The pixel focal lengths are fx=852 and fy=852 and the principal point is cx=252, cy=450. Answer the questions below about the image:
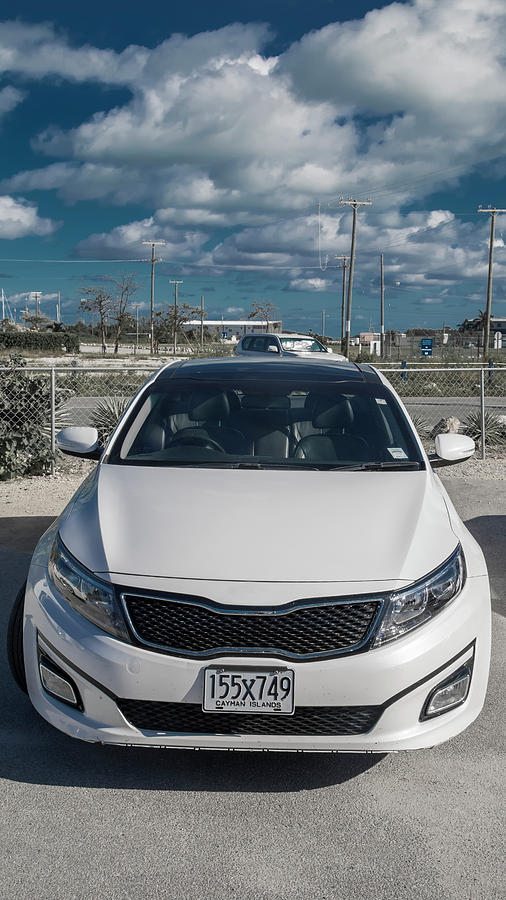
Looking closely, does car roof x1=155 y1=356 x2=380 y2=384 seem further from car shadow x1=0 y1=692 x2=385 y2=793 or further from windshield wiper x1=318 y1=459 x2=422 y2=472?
car shadow x1=0 y1=692 x2=385 y2=793

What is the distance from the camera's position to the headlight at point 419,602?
2938 mm

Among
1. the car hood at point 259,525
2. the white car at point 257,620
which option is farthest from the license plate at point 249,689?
the car hood at point 259,525

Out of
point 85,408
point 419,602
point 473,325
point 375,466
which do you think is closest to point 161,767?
point 419,602

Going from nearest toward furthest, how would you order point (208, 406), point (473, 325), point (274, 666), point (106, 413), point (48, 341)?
point (274, 666)
point (208, 406)
point (106, 413)
point (48, 341)
point (473, 325)

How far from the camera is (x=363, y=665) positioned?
2.87 metres

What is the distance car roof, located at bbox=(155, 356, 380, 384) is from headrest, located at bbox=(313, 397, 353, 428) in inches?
7.4

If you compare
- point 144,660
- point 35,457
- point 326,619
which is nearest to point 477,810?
point 326,619

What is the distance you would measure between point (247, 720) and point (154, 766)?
0.63 metres

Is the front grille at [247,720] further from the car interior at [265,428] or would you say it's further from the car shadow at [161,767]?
the car interior at [265,428]

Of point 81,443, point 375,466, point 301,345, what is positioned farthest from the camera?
point 301,345

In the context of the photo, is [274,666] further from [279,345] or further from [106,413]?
[279,345]

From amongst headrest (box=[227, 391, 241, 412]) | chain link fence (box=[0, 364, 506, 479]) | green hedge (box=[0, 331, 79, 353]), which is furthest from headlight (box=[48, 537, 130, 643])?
green hedge (box=[0, 331, 79, 353])

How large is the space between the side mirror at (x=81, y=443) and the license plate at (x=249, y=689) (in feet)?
6.57

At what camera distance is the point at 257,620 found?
2883 mm
